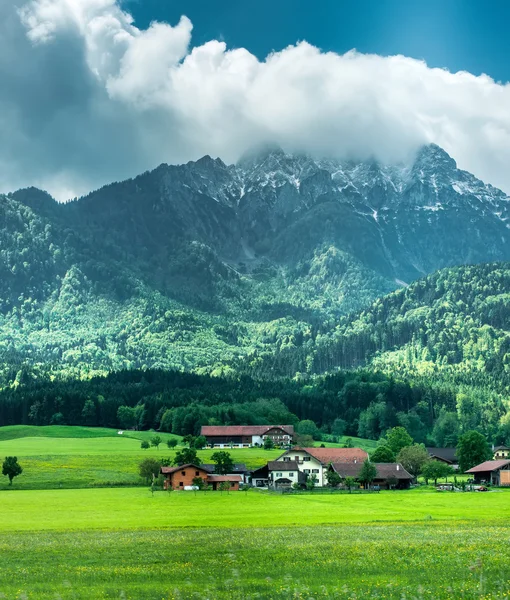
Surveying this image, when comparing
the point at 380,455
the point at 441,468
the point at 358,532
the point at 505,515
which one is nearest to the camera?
the point at 358,532

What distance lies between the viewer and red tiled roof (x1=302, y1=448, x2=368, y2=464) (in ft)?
510

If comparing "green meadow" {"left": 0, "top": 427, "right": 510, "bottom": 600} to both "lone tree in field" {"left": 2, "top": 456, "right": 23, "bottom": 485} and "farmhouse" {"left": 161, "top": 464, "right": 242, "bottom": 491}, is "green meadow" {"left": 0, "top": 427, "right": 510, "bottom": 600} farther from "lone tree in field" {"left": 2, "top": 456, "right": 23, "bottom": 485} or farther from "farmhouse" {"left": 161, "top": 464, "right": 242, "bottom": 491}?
"farmhouse" {"left": 161, "top": 464, "right": 242, "bottom": 491}

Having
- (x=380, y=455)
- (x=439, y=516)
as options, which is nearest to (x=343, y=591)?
(x=439, y=516)

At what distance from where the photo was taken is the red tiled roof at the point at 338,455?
155375mm

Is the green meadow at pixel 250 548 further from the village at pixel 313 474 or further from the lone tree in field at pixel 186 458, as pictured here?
the lone tree in field at pixel 186 458

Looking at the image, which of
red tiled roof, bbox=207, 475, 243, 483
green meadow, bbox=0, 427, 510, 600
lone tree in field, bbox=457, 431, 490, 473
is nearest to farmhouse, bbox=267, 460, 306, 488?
red tiled roof, bbox=207, 475, 243, 483

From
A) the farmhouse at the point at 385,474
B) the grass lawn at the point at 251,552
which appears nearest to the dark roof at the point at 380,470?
the farmhouse at the point at 385,474

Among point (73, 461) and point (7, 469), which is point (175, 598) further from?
point (73, 461)

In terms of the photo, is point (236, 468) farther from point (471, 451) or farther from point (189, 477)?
point (471, 451)

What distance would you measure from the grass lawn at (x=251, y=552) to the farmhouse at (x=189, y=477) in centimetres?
3956

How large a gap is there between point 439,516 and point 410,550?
29287mm

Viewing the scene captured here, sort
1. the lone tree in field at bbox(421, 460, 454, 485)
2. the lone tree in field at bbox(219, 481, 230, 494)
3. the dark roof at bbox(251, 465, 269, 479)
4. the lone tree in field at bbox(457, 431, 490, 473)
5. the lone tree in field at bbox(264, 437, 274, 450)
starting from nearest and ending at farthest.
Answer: the lone tree in field at bbox(219, 481, 230, 494)
the lone tree in field at bbox(421, 460, 454, 485)
the dark roof at bbox(251, 465, 269, 479)
the lone tree in field at bbox(457, 431, 490, 473)
the lone tree in field at bbox(264, 437, 274, 450)

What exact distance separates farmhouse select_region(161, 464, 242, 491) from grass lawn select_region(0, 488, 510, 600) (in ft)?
130

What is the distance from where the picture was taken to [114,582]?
3656 centimetres
